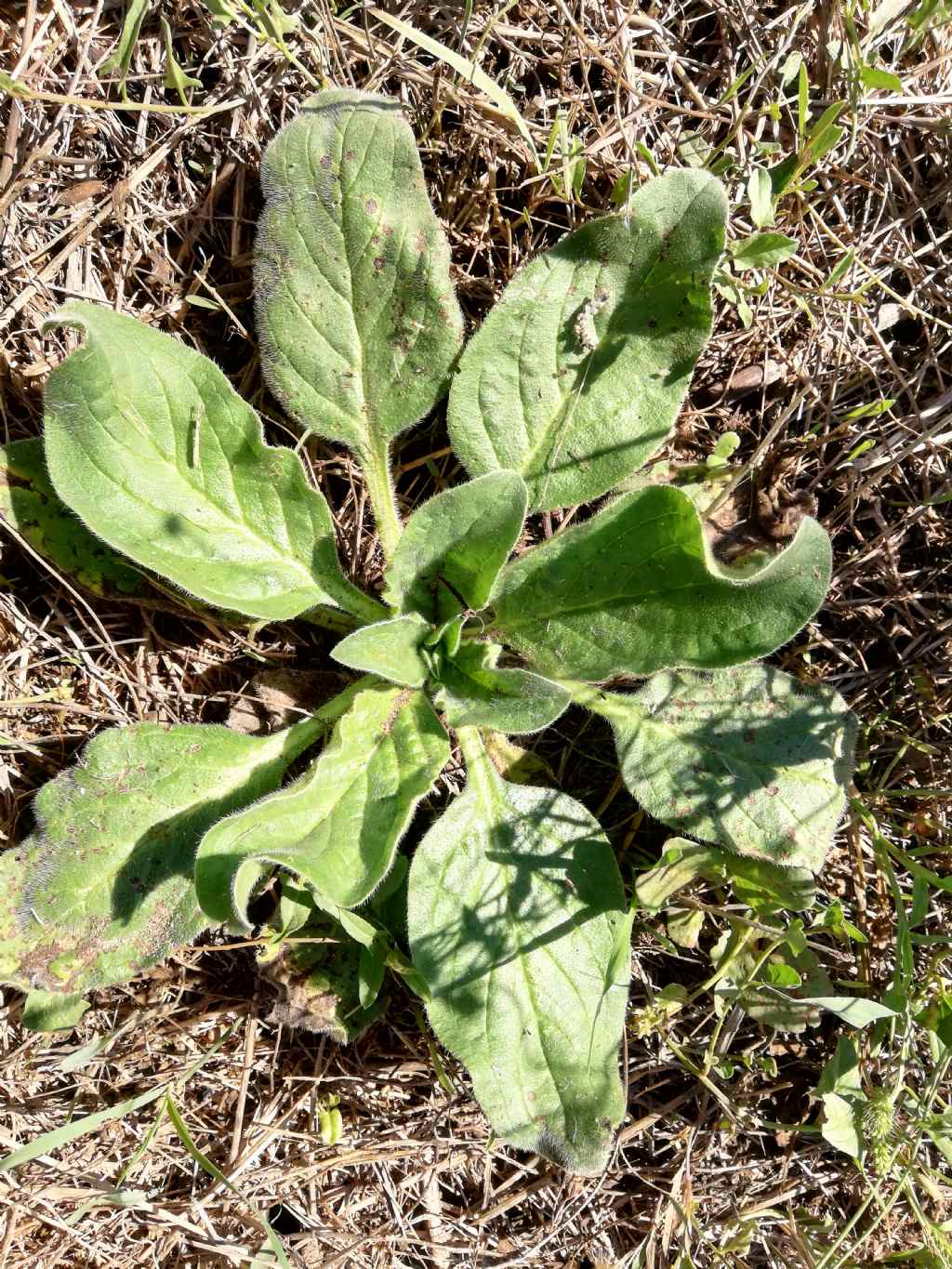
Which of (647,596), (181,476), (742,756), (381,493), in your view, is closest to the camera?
(647,596)

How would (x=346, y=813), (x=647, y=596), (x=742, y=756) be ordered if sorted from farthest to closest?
1. (x=742, y=756)
2. (x=647, y=596)
3. (x=346, y=813)

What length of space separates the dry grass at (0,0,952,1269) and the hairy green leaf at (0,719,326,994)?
0.25 metres

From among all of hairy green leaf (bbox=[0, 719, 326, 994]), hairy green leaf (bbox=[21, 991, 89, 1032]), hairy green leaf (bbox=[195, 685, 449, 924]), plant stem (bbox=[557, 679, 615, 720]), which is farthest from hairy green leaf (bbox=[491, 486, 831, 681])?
hairy green leaf (bbox=[21, 991, 89, 1032])

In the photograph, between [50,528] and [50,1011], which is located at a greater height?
[50,528]

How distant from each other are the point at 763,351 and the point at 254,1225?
9.59 ft

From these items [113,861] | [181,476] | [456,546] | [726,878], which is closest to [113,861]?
[113,861]

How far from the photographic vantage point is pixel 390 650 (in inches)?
96.7

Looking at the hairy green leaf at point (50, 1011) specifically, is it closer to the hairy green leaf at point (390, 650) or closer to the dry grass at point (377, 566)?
the dry grass at point (377, 566)

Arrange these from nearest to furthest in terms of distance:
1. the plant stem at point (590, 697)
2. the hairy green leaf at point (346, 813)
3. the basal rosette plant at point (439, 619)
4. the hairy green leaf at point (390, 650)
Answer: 1. the hairy green leaf at point (346, 813)
2. the hairy green leaf at point (390, 650)
3. the basal rosette plant at point (439, 619)
4. the plant stem at point (590, 697)

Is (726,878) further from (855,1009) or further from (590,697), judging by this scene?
(590,697)

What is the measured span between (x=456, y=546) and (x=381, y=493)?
368mm

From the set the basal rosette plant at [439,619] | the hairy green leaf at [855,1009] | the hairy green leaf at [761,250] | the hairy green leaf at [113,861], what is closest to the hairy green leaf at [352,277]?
the basal rosette plant at [439,619]

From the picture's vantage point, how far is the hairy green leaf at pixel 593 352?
2.55m

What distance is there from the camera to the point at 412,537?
2.51m
